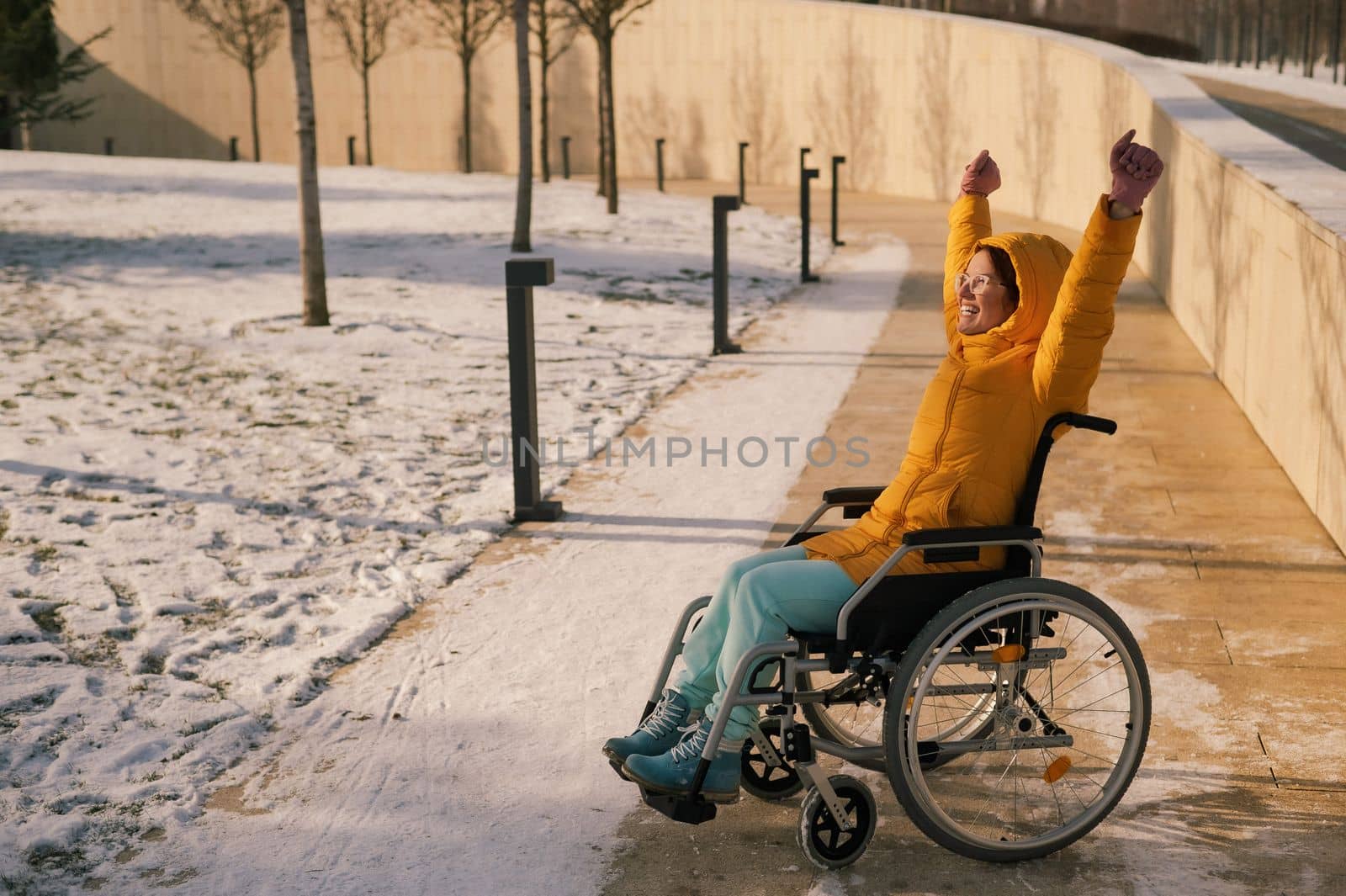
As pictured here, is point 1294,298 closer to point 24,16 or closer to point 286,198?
point 286,198

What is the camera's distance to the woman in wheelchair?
11.1 ft

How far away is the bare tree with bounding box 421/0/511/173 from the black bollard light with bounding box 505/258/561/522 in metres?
21.2

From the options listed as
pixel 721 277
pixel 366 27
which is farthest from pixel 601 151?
pixel 366 27

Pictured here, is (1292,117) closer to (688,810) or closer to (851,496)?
(851,496)

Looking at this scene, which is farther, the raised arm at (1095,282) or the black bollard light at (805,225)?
the black bollard light at (805,225)

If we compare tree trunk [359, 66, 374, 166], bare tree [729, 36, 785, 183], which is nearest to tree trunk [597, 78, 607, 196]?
bare tree [729, 36, 785, 183]

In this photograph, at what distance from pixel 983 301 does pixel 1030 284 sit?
130mm

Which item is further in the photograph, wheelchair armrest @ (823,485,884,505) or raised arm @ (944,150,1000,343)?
raised arm @ (944,150,1000,343)

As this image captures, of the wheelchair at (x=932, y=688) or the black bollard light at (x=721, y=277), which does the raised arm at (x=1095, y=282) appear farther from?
the black bollard light at (x=721, y=277)

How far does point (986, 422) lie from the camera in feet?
11.6

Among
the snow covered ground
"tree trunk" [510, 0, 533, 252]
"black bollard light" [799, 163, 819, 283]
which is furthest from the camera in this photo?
"tree trunk" [510, 0, 533, 252]

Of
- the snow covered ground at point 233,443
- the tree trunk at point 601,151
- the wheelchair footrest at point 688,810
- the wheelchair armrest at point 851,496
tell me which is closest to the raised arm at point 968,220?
the wheelchair armrest at point 851,496

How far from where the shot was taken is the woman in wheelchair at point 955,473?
3.38m

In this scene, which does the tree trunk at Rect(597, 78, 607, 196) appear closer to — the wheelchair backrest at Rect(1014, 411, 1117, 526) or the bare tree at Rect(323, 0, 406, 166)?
the bare tree at Rect(323, 0, 406, 166)
